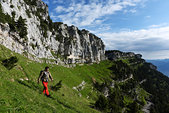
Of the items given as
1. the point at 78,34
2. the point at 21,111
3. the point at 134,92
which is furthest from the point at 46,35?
the point at 134,92

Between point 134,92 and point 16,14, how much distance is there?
565 ft

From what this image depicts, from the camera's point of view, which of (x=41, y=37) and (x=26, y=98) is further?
(x=41, y=37)

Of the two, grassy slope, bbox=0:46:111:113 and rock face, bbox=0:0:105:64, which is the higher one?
rock face, bbox=0:0:105:64

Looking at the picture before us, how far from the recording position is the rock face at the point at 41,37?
5309 centimetres

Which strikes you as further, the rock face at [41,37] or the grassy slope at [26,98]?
the rock face at [41,37]

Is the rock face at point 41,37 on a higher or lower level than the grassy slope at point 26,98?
higher

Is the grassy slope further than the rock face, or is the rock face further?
the rock face

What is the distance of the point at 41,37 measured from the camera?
95.4 metres

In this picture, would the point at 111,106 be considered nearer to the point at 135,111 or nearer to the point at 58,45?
the point at 135,111

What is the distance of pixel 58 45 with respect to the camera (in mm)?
125438

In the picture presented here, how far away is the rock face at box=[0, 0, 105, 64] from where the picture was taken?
5309 centimetres

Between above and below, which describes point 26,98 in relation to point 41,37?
below

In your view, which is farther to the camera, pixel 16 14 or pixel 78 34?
pixel 78 34

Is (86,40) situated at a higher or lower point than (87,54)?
higher
